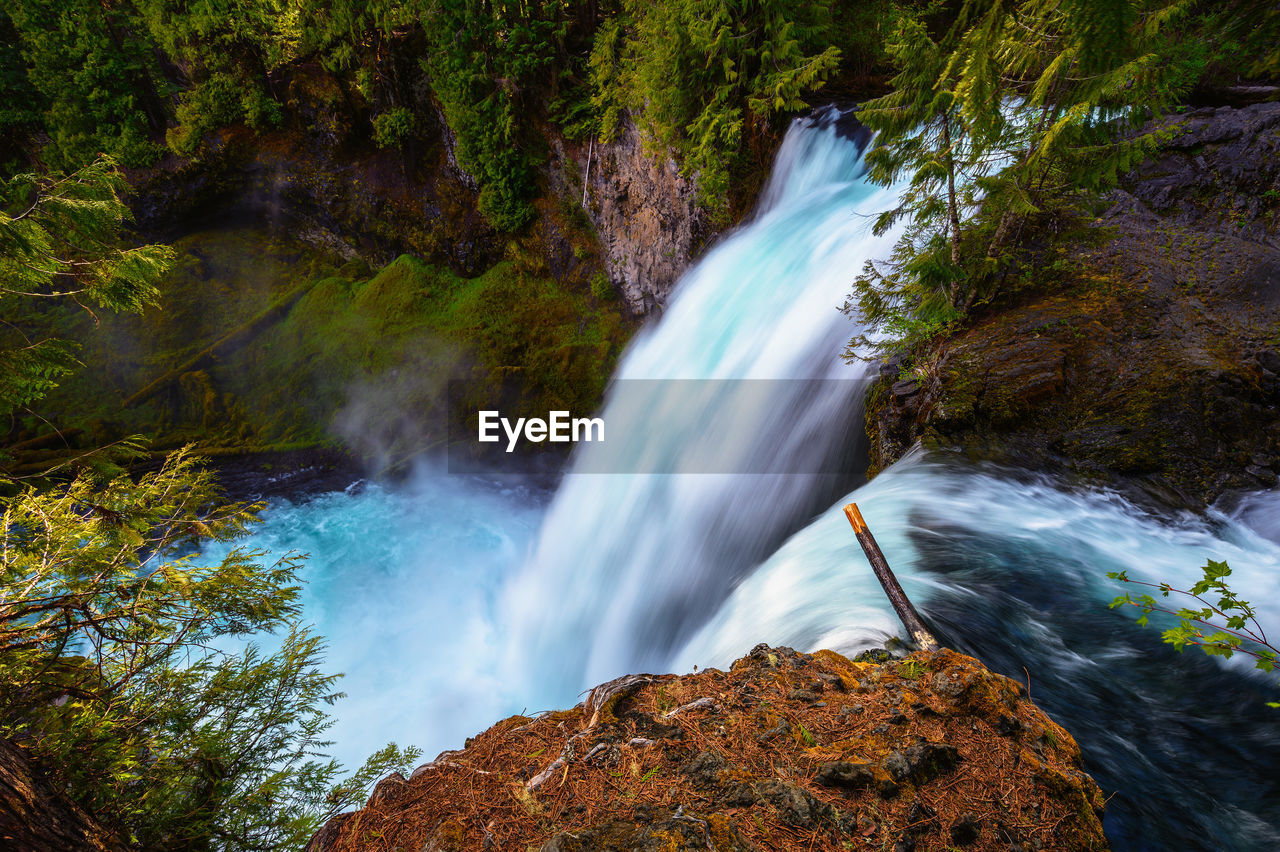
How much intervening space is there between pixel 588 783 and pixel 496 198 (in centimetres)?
1270

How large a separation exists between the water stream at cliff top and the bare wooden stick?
0.44 ft

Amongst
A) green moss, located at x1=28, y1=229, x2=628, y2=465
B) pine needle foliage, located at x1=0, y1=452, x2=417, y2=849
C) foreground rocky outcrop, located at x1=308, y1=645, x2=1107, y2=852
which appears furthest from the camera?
green moss, located at x1=28, y1=229, x2=628, y2=465

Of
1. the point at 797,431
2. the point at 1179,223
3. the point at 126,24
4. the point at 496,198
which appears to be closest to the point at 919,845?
the point at 797,431

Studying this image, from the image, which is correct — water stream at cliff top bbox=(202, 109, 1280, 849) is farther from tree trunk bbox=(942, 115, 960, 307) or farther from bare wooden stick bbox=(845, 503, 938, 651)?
tree trunk bbox=(942, 115, 960, 307)

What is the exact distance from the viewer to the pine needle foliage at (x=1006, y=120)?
355cm

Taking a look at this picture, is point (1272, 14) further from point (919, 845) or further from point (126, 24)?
point (126, 24)

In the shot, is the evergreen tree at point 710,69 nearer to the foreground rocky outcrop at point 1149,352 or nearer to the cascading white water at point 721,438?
the cascading white water at point 721,438

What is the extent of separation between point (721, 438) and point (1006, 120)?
4.82m

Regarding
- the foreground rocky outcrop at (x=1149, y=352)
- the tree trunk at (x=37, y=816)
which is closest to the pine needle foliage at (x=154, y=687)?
the tree trunk at (x=37, y=816)

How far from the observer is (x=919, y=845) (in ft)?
5.17

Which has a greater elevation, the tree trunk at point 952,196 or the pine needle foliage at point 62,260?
the tree trunk at point 952,196

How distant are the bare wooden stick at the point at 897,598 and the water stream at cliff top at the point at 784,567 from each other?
0.44ft

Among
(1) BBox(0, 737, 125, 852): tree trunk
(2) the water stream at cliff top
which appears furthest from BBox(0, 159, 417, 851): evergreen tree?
(2) the water stream at cliff top

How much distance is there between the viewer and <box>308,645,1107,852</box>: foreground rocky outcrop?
164 centimetres
